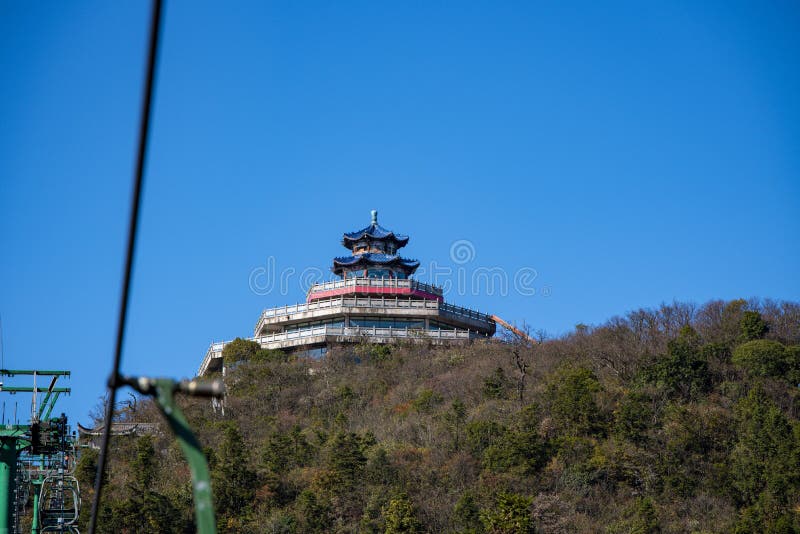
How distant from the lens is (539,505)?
40531 mm

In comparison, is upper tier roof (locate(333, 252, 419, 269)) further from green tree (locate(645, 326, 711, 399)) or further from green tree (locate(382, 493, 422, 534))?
green tree (locate(382, 493, 422, 534))

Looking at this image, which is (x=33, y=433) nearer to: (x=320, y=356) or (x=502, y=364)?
(x=502, y=364)

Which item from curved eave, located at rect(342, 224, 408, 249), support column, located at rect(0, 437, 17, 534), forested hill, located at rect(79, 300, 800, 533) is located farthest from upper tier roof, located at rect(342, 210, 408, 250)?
support column, located at rect(0, 437, 17, 534)

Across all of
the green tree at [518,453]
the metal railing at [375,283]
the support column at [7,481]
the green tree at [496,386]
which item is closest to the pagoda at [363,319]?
the metal railing at [375,283]

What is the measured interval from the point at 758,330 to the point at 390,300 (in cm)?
2159

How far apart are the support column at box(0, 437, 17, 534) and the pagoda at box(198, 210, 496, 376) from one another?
3881 centimetres

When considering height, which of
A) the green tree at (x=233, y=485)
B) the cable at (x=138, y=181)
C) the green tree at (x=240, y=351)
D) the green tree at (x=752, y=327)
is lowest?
the cable at (x=138, y=181)

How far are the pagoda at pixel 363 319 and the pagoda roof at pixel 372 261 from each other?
2.06 m

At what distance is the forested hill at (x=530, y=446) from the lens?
133ft

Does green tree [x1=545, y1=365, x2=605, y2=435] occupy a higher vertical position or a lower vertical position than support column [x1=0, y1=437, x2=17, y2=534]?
higher

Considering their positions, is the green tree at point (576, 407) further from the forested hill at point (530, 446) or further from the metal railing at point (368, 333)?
the metal railing at point (368, 333)

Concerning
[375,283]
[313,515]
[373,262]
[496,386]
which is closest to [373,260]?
[373,262]

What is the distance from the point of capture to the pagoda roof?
7256 centimetres

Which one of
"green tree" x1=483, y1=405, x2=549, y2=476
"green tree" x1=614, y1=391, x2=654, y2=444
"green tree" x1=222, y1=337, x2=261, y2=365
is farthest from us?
"green tree" x1=222, y1=337, x2=261, y2=365
